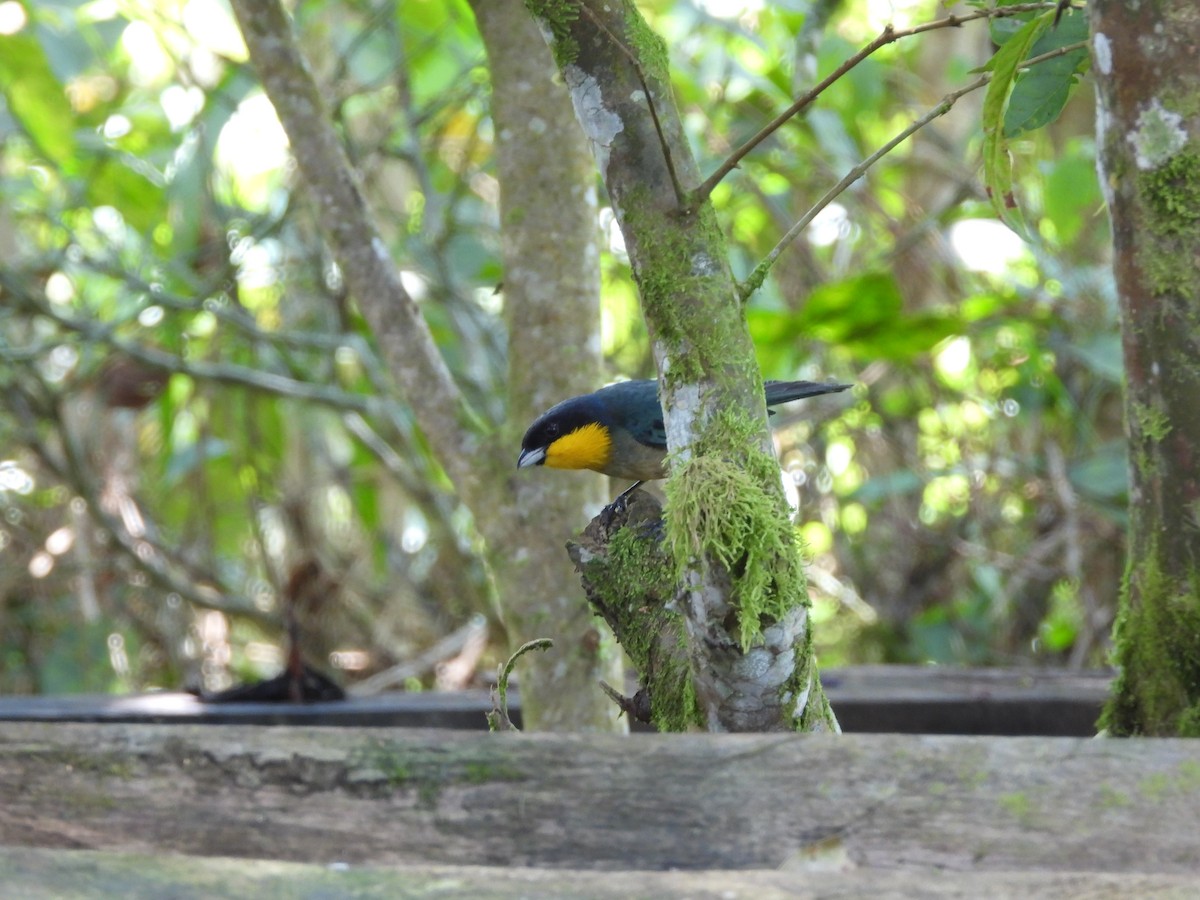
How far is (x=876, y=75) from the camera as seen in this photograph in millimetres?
4945

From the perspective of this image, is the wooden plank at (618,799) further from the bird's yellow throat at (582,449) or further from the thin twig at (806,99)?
the bird's yellow throat at (582,449)

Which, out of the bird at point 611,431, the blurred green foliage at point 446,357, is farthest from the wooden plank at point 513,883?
the blurred green foliage at point 446,357

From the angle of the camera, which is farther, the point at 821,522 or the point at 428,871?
the point at 821,522

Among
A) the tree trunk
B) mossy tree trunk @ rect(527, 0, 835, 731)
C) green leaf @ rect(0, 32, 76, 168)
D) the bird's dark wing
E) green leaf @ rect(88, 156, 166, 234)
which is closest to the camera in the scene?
mossy tree trunk @ rect(527, 0, 835, 731)

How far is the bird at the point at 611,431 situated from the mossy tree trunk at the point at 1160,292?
3.78 feet

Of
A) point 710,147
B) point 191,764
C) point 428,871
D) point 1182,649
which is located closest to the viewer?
point 428,871

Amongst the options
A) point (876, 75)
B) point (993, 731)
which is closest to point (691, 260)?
point (993, 731)

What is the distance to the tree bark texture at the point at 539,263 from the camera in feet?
9.04

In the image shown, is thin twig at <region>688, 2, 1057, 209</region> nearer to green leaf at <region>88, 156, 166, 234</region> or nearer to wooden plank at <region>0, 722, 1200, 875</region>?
wooden plank at <region>0, 722, 1200, 875</region>

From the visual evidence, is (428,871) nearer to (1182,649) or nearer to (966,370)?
(1182,649)

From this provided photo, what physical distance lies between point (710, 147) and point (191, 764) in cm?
504

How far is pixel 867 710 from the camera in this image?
2900 mm

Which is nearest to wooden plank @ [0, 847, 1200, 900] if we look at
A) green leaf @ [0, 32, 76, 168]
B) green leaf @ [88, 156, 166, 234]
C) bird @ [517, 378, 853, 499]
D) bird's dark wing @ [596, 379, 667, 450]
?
bird @ [517, 378, 853, 499]

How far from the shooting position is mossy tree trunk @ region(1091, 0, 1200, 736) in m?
1.69
